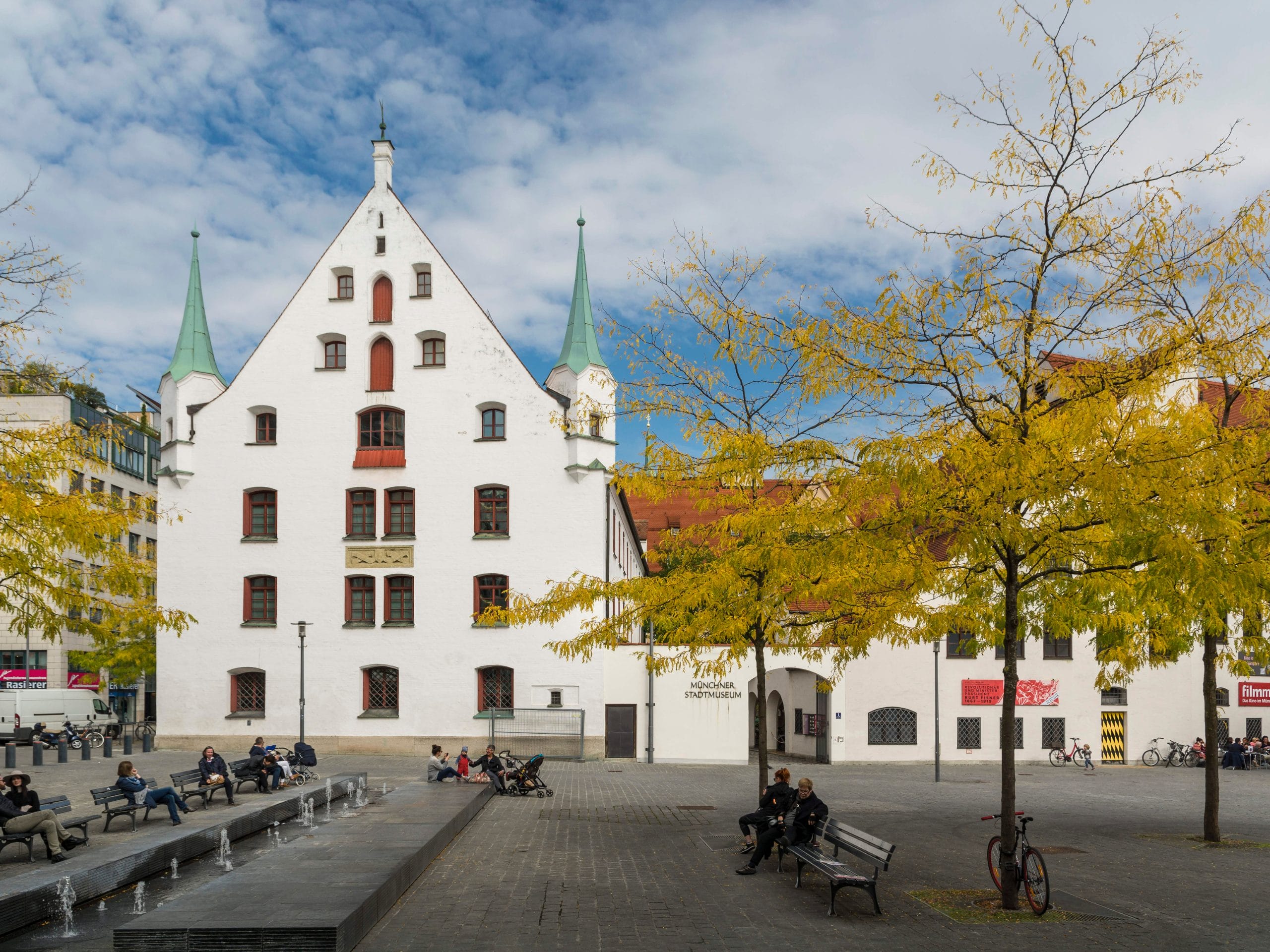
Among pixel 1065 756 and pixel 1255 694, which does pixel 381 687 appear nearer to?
pixel 1065 756

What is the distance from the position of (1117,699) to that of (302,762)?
1092 inches

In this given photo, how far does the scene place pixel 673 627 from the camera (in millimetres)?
21891

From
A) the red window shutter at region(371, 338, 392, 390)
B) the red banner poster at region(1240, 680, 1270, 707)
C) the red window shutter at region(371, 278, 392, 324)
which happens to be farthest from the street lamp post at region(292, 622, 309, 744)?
the red banner poster at region(1240, 680, 1270, 707)

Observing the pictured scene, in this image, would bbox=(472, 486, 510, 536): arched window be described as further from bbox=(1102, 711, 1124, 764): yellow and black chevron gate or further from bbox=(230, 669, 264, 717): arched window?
bbox=(1102, 711, 1124, 764): yellow and black chevron gate

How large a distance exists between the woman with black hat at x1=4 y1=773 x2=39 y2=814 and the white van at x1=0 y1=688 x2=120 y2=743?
107 feet

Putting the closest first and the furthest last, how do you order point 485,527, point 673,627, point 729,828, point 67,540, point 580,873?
point 580,873
point 67,540
point 729,828
point 673,627
point 485,527

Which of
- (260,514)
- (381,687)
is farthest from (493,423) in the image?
(381,687)

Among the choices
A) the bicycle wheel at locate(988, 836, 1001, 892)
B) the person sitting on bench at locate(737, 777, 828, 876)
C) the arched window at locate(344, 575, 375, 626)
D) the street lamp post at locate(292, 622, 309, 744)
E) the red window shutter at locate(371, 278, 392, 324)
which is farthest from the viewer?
the red window shutter at locate(371, 278, 392, 324)

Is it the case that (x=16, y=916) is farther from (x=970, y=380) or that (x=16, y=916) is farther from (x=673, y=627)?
(x=673, y=627)

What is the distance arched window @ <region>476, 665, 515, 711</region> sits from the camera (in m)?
37.1

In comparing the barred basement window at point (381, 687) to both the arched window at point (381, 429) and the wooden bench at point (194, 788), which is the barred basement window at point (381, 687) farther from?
the wooden bench at point (194, 788)

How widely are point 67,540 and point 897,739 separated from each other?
2867 centimetres

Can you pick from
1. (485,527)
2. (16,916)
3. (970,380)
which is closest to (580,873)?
(16,916)

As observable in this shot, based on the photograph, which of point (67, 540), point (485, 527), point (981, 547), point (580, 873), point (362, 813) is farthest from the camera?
point (485, 527)
